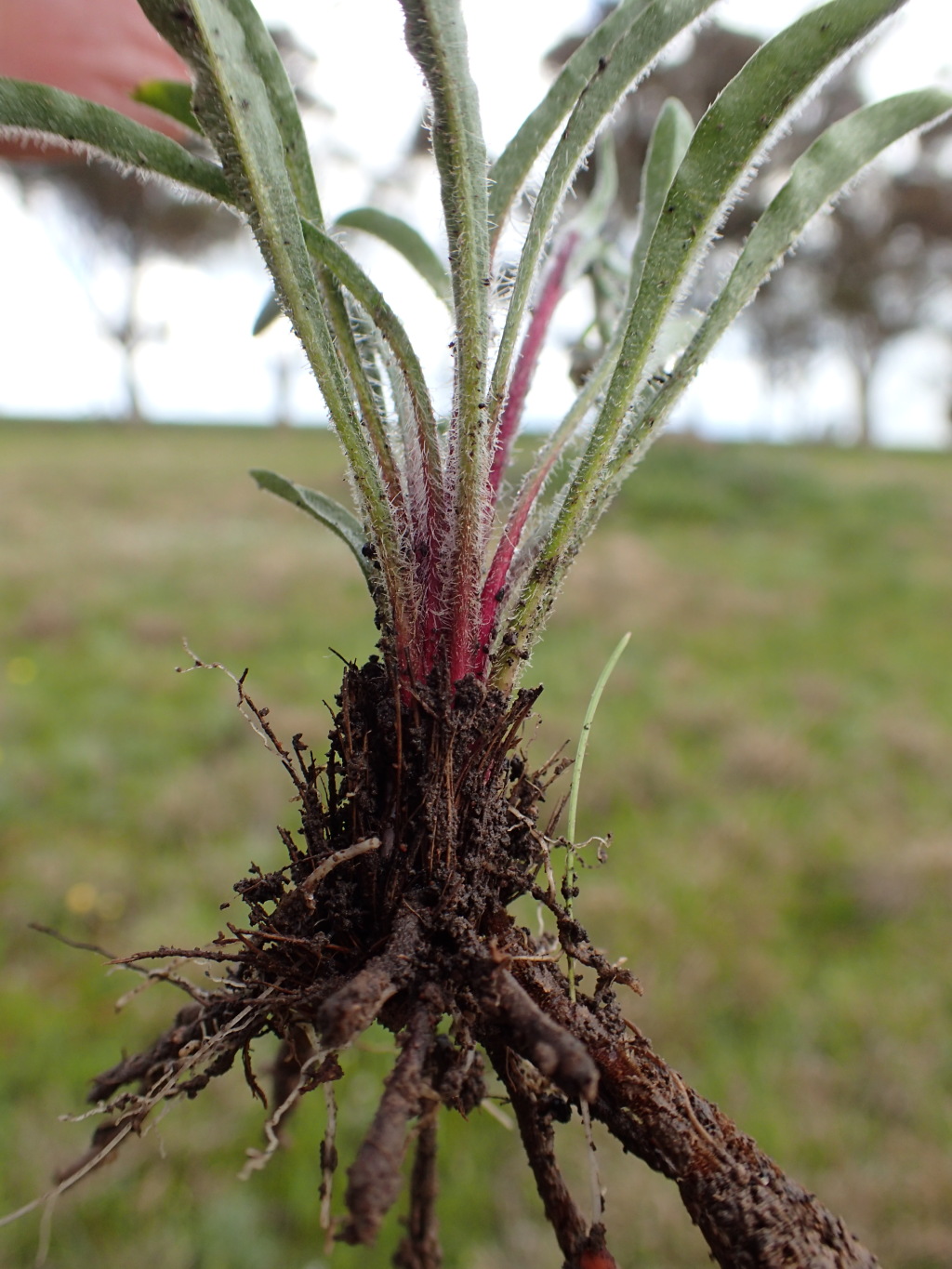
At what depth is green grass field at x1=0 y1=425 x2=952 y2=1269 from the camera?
172 cm

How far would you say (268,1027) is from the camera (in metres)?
0.73

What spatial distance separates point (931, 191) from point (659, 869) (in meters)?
14.2

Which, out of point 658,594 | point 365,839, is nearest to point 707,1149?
point 365,839

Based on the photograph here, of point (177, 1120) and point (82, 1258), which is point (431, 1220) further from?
point (177, 1120)

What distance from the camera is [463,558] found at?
671 millimetres

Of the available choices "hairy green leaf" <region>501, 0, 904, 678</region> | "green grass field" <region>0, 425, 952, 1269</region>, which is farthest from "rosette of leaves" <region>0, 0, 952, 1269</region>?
"green grass field" <region>0, 425, 952, 1269</region>

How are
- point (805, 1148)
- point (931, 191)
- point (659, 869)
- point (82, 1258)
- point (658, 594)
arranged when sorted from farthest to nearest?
point (931, 191)
point (658, 594)
point (659, 869)
point (805, 1148)
point (82, 1258)

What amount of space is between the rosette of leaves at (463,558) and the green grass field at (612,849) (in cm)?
26

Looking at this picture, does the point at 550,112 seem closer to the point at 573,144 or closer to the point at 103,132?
the point at 573,144

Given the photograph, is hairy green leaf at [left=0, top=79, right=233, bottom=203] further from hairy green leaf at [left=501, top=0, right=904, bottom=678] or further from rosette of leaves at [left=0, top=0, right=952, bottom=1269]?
hairy green leaf at [left=501, top=0, right=904, bottom=678]

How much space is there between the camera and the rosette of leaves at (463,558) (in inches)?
23.6

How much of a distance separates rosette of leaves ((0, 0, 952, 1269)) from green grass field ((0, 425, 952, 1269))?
10.2 inches

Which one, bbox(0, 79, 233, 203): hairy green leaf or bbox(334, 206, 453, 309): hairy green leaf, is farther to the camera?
bbox(334, 206, 453, 309): hairy green leaf

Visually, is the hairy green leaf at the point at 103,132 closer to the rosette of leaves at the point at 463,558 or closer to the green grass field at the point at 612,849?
the rosette of leaves at the point at 463,558
